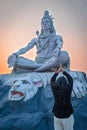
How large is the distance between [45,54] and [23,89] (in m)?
0.97

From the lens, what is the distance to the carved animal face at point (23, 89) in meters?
3.68

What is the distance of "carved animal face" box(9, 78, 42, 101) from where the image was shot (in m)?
3.68

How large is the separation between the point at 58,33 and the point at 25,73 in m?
1.07

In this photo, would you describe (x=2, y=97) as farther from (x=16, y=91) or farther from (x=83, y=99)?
(x=83, y=99)

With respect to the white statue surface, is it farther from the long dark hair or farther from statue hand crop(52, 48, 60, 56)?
the long dark hair

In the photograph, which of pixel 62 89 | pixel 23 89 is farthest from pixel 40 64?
pixel 62 89

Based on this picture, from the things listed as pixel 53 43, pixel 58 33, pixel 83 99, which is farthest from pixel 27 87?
pixel 58 33

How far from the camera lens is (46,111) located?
11.5 ft

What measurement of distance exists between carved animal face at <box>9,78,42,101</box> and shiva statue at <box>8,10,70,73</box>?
1.39ft

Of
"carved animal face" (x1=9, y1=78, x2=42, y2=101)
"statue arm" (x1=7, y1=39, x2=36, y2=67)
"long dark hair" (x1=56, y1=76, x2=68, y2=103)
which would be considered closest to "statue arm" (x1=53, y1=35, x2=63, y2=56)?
"statue arm" (x1=7, y1=39, x2=36, y2=67)

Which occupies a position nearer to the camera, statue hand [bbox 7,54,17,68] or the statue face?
statue hand [bbox 7,54,17,68]

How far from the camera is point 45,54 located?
4520 mm

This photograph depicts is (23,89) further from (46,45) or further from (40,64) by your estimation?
(46,45)

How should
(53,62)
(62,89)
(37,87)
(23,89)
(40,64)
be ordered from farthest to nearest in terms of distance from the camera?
(40,64), (53,62), (37,87), (23,89), (62,89)
